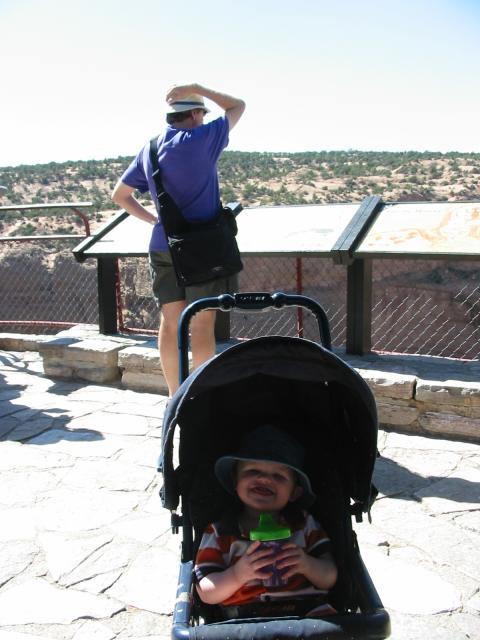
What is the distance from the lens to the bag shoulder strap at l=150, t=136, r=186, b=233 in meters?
3.91

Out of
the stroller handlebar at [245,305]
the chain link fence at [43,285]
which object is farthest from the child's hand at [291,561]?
the chain link fence at [43,285]

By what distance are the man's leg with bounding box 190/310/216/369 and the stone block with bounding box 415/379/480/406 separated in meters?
1.52

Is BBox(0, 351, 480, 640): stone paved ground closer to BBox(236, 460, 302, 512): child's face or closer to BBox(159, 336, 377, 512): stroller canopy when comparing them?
BBox(159, 336, 377, 512): stroller canopy

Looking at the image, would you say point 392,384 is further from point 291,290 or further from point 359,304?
point 291,290

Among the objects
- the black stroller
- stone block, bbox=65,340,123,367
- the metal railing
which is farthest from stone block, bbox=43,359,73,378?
the metal railing

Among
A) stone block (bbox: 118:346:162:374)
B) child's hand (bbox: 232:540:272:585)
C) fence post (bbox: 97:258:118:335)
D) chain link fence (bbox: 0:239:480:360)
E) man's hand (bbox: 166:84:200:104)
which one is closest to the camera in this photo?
child's hand (bbox: 232:540:272:585)

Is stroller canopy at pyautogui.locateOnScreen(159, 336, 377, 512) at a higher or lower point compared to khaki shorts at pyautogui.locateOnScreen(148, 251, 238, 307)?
lower

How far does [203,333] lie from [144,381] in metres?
1.86

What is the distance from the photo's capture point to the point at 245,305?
262 centimetres

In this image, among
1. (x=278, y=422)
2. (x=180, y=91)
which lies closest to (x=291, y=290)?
(x=180, y=91)

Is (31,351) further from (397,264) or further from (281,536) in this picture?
(397,264)

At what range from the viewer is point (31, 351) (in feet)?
23.9

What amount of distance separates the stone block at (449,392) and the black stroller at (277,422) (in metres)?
2.23

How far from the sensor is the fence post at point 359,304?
5.23 meters
